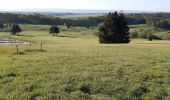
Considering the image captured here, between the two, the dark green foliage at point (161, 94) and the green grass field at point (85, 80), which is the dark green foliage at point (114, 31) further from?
the dark green foliage at point (161, 94)

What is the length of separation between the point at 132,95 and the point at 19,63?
11.3 meters

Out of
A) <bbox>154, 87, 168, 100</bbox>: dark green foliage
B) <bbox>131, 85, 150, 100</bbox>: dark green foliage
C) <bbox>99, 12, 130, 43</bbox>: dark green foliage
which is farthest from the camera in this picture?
<bbox>99, 12, 130, 43</bbox>: dark green foliage

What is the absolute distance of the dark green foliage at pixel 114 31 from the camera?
258 ft

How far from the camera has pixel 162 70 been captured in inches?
949

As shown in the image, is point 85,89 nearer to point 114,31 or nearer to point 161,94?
point 161,94

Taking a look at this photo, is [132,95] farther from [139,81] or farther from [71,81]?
[71,81]

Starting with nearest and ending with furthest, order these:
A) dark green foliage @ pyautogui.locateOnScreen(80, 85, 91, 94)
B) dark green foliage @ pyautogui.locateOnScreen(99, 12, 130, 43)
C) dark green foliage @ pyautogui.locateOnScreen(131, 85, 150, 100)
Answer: dark green foliage @ pyautogui.locateOnScreen(131, 85, 150, 100) → dark green foliage @ pyautogui.locateOnScreen(80, 85, 91, 94) → dark green foliage @ pyautogui.locateOnScreen(99, 12, 130, 43)

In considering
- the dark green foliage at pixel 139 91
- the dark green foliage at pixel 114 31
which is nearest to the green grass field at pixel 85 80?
the dark green foliage at pixel 139 91

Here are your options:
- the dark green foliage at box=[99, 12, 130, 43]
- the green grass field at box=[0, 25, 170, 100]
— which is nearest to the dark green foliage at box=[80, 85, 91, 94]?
the green grass field at box=[0, 25, 170, 100]

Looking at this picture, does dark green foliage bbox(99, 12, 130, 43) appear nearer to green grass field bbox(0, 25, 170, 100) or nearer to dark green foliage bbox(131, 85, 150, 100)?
green grass field bbox(0, 25, 170, 100)

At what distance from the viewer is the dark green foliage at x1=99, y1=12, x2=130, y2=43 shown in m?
78.7

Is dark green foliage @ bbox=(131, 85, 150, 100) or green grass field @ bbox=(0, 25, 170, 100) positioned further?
dark green foliage @ bbox=(131, 85, 150, 100)

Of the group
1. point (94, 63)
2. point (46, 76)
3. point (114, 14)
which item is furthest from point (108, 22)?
point (46, 76)

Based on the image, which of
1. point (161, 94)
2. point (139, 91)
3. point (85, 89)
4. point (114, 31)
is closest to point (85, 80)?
point (85, 89)
